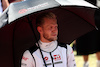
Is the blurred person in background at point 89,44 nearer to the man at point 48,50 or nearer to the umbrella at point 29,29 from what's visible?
the umbrella at point 29,29

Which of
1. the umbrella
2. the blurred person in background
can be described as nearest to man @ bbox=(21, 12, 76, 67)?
the umbrella

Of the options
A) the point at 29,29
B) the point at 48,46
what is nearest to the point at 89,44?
the point at 29,29

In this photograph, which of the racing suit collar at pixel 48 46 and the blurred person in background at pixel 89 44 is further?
the blurred person in background at pixel 89 44

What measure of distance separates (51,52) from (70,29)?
75 centimetres

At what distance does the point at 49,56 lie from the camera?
3.17 m

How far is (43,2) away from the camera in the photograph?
9.50 ft

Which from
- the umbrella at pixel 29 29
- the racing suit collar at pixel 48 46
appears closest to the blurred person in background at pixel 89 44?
the umbrella at pixel 29 29

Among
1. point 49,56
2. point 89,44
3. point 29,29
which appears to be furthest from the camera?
point 89,44

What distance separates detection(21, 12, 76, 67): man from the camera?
3.14m

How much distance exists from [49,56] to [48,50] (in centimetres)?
8

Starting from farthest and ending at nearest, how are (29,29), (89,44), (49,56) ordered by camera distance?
(89,44), (29,29), (49,56)

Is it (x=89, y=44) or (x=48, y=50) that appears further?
(x=89, y=44)

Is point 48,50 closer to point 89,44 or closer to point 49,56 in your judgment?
point 49,56

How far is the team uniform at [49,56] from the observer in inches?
124
